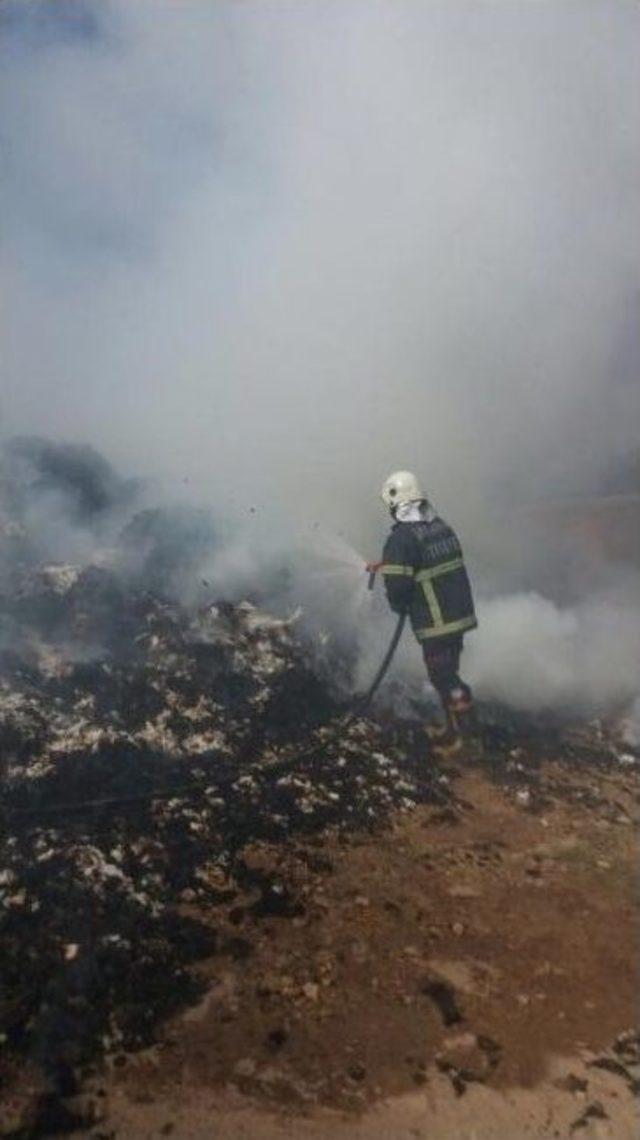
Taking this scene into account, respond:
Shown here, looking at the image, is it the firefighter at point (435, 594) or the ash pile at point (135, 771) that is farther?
the firefighter at point (435, 594)

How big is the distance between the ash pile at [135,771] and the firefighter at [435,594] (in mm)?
433

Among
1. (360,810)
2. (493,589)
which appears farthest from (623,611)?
(360,810)

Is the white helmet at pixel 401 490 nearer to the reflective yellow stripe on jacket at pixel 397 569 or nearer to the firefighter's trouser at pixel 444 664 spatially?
the reflective yellow stripe on jacket at pixel 397 569

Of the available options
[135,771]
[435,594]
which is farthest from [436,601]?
[135,771]

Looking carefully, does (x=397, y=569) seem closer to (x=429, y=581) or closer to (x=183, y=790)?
(x=429, y=581)

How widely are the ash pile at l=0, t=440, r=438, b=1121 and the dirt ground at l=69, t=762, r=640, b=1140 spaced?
0.20 metres

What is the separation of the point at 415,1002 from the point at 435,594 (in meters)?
3.22

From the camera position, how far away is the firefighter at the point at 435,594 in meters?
6.16

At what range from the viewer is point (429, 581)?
622 centimetres

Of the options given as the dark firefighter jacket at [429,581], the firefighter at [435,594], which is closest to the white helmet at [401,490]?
the firefighter at [435,594]

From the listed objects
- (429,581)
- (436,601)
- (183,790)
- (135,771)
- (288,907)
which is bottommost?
(288,907)

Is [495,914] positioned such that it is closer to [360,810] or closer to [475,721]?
[360,810]

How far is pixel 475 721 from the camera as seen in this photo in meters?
6.31

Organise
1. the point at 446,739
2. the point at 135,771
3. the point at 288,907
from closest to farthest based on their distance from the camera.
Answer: the point at 288,907 < the point at 135,771 < the point at 446,739
